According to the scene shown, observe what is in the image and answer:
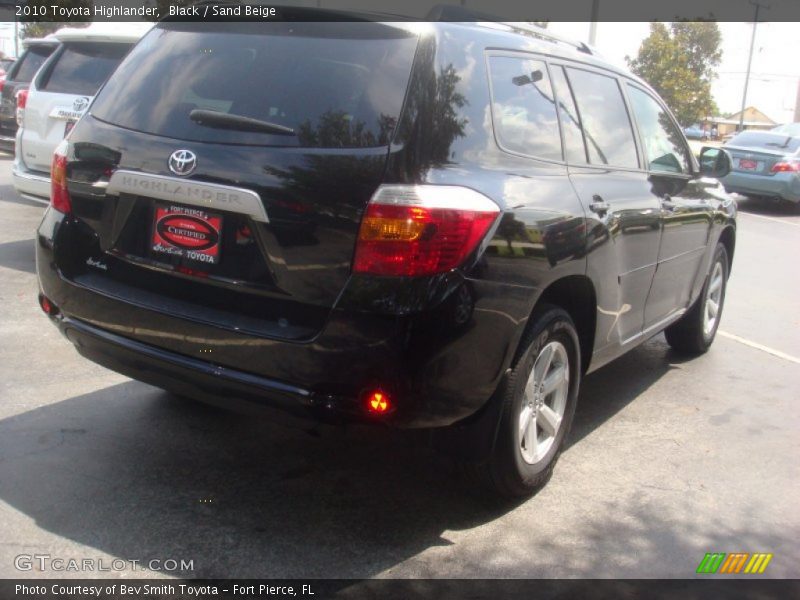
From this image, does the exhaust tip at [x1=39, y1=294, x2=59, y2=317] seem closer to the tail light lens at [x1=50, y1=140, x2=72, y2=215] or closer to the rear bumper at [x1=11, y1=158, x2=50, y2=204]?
the tail light lens at [x1=50, y1=140, x2=72, y2=215]

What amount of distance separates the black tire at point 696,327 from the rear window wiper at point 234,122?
12.0ft

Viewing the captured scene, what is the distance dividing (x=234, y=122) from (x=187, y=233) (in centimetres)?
43

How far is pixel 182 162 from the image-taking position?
126 inches

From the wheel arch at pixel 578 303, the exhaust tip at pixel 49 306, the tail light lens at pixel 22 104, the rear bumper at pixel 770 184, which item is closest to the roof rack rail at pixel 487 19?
the wheel arch at pixel 578 303

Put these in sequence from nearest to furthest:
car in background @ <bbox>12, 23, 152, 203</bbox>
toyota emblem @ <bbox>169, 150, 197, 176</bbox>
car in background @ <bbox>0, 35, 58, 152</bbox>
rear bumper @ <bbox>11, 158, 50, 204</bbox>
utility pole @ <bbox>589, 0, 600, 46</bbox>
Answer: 1. toyota emblem @ <bbox>169, 150, 197, 176</bbox>
2. rear bumper @ <bbox>11, 158, 50, 204</bbox>
3. car in background @ <bbox>12, 23, 152, 203</bbox>
4. car in background @ <bbox>0, 35, 58, 152</bbox>
5. utility pole @ <bbox>589, 0, 600, 46</bbox>

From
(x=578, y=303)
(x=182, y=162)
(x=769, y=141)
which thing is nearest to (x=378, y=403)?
(x=182, y=162)

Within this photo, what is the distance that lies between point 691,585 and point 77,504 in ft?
7.65

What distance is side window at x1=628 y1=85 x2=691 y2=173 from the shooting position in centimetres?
495

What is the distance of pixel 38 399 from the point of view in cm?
452

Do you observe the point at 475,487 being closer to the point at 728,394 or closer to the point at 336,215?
the point at 336,215

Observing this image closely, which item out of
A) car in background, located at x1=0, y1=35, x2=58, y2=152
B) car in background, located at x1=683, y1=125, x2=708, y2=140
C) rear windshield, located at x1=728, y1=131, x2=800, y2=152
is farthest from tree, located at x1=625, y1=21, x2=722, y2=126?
car in background, located at x1=0, y1=35, x2=58, y2=152

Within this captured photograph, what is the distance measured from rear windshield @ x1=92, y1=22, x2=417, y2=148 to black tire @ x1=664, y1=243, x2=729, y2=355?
3.51m

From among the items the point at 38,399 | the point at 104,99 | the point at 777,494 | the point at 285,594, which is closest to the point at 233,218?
the point at 104,99

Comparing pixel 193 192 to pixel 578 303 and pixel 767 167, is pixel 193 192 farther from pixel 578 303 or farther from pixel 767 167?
pixel 767 167
